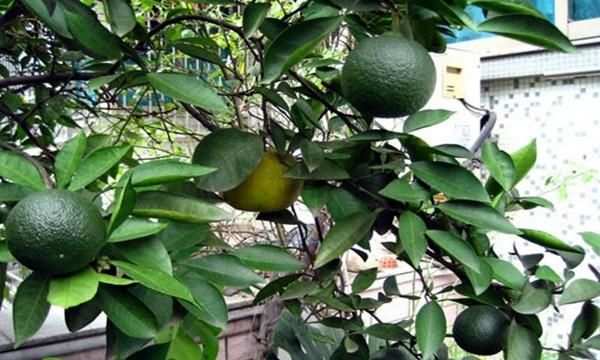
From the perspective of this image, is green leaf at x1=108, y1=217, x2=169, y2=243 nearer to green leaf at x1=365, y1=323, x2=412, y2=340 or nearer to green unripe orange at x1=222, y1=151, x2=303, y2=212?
green unripe orange at x1=222, y1=151, x2=303, y2=212

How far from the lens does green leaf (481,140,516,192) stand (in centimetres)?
66

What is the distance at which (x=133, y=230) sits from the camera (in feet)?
1.52

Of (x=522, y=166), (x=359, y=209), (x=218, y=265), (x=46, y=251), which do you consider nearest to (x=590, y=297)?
(x=522, y=166)

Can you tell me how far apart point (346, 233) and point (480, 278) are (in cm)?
14

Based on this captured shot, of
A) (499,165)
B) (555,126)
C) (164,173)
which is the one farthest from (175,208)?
(555,126)

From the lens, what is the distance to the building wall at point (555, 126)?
98.8 inches

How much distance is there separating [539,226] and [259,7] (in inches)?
95.7

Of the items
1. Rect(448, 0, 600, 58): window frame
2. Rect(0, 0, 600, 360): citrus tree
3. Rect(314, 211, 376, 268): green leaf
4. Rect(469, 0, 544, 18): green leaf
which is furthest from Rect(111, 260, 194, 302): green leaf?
Rect(448, 0, 600, 58): window frame

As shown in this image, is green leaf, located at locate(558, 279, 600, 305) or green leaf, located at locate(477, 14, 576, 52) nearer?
green leaf, located at locate(477, 14, 576, 52)

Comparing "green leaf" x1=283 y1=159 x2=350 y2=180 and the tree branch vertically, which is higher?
the tree branch

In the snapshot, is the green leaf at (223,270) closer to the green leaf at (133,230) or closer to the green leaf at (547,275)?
the green leaf at (133,230)

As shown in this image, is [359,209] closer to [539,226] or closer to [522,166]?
[522,166]

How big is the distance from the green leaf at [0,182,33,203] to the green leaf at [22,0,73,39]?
6.2 inches

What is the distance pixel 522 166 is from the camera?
2.31 ft
